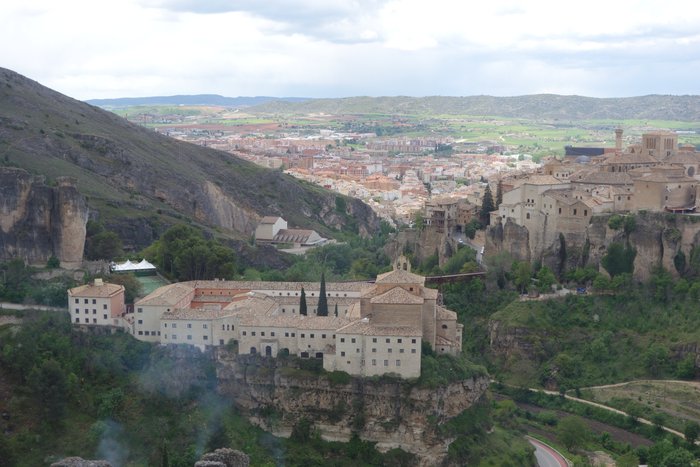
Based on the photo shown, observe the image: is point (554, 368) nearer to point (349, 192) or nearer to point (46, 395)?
point (46, 395)

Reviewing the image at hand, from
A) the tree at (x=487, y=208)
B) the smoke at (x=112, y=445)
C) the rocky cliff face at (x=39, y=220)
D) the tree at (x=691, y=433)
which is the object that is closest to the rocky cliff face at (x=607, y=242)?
the tree at (x=487, y=208)

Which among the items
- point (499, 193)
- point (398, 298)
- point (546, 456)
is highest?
point (499, 193)

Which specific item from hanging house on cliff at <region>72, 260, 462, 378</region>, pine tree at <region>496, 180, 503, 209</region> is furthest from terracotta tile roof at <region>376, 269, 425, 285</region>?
pine tree at <region>496, 180, 503, 209</region>

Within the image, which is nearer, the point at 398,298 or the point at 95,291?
the point at 398,298

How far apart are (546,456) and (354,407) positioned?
11.2m

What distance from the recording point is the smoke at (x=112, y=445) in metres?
44.1

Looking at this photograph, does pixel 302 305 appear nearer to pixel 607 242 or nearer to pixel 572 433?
pixel 572 433

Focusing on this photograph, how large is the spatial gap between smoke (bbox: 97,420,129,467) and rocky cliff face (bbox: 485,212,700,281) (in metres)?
31.0

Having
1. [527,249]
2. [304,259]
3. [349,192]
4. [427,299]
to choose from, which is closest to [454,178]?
[349,192]

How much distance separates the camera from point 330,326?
47656mm

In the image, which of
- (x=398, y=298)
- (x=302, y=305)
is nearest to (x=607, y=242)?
(x=398, y=298)

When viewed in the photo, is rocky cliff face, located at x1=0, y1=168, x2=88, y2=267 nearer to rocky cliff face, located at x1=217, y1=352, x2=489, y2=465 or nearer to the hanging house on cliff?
the hanging house on cliff

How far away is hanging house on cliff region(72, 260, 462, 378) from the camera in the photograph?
4634 cm

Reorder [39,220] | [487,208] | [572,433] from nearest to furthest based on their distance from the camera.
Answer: [572,433]
[39,220]
[487,208]
